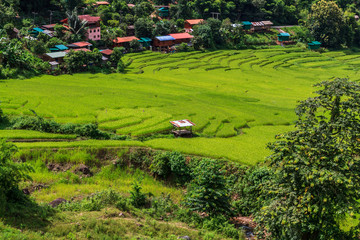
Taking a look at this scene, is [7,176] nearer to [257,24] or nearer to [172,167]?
[172,167]

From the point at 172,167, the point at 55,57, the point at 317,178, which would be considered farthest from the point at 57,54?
the point at 317,178

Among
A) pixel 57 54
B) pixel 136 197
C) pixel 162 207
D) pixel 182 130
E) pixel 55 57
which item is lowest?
pixel 162 207

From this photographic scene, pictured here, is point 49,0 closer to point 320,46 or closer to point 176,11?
point 176,11

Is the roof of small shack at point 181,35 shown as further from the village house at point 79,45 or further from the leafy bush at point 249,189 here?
the leafy bush at point 249,189

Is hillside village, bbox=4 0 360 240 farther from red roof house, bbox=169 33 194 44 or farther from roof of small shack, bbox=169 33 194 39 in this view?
roof of small shack, bbox=169 33 194 39

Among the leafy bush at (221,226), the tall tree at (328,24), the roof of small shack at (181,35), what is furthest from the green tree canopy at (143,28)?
the leafy bush at (221,226)

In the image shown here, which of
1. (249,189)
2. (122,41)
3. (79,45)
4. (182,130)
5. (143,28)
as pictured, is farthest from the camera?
(143,28)
